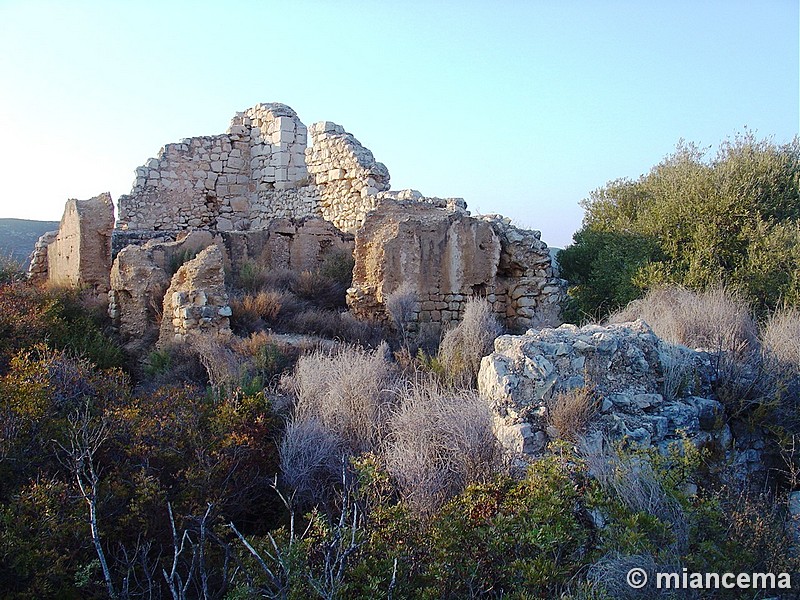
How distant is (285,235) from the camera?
564 inches

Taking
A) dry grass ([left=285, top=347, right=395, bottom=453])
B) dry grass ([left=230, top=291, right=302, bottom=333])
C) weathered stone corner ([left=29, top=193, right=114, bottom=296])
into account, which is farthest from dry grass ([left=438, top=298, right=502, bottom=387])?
weathered stone corner ([left=29, top=193, right=114, bottom=296])

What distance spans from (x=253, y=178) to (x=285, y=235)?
4039 millimetres

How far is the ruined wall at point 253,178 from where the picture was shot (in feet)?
A: 51.1

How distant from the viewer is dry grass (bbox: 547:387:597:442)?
18.0 feet

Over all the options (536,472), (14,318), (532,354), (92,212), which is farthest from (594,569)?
(92,212)

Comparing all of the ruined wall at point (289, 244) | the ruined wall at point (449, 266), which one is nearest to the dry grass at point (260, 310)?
the ruined wall at point (449, 266)

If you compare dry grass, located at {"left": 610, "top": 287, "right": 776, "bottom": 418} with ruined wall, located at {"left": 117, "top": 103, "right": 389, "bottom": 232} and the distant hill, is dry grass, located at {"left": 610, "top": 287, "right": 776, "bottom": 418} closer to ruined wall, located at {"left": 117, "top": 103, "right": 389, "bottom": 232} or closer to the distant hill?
ruined wall, located at {"left": 117, "top": 103, "right": 389, "bottom": 232}

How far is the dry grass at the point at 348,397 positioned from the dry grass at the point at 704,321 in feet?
11.2

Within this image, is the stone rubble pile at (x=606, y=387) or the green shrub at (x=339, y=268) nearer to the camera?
the stone rubble pile at (x=606, y=387)

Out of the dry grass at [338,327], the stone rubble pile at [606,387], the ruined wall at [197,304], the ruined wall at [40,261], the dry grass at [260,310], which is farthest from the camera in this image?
the ruined wall at [40,261]

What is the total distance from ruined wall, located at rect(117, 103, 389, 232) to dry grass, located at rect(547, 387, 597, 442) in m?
9.90

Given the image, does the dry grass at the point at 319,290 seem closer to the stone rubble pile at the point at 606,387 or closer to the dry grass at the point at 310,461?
the dry grass at the point at 310,461

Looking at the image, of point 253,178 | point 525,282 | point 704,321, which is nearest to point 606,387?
point 704,321

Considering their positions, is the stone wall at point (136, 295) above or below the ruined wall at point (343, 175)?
below
